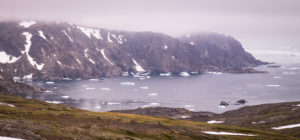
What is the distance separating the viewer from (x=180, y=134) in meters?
51.5

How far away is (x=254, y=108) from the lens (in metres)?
142

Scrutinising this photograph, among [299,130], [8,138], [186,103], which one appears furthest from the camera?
[186,103]

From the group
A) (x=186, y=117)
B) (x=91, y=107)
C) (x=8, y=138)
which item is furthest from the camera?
(x=91, y=107)

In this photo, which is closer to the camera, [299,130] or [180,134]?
[180,134]

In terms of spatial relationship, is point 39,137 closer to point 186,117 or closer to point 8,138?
point 8,138

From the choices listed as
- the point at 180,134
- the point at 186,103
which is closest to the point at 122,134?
the point at 180,134

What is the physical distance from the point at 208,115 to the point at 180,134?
302ft

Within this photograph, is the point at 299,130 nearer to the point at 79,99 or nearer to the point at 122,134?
the point at 122,134

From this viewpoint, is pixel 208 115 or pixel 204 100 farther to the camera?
pixel 204 100

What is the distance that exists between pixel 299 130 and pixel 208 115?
2755 inches

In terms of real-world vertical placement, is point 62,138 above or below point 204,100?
above

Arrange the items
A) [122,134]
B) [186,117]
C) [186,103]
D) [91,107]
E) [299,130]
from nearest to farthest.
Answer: [122,134], [299,130], [186,117], [91,107], [186,103]

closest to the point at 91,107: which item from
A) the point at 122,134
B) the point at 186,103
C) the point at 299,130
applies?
the point at 186,103

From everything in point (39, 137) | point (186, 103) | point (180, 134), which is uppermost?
point (39, 137)
